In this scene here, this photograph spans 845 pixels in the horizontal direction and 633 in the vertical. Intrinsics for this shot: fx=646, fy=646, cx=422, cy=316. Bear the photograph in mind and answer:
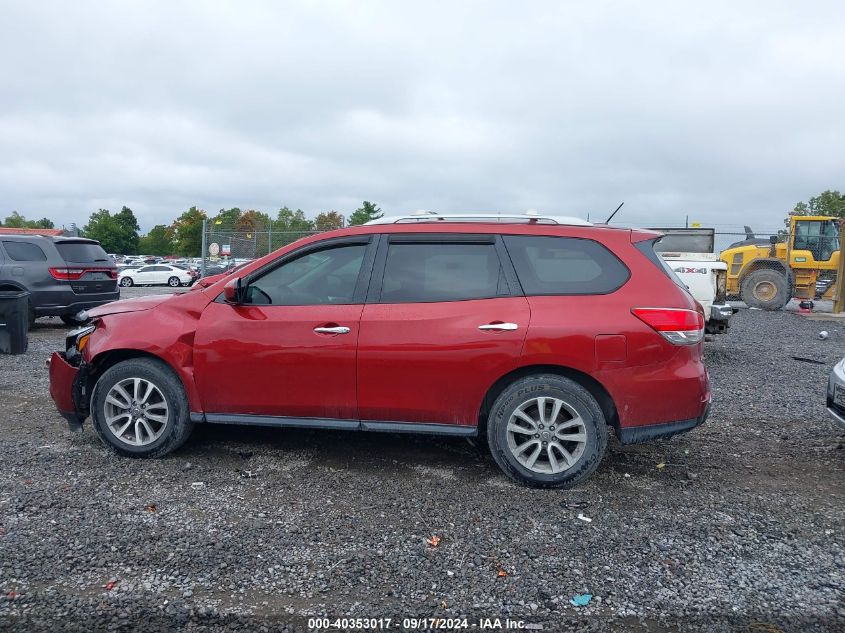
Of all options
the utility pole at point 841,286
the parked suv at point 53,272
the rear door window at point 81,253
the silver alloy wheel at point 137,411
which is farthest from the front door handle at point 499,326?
the utility pole at point 841,286

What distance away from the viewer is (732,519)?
12.7 feet

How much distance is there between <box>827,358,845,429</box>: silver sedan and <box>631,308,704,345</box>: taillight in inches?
68.8

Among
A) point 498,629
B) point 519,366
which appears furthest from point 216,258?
point 498,629

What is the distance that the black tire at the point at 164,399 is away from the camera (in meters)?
4.69

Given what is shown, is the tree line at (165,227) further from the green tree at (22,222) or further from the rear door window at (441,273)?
the rear door window at (441,273)

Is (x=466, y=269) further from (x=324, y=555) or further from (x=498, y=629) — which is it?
(x=498, y=629)

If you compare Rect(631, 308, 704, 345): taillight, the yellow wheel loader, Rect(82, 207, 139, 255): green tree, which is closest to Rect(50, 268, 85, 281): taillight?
Rect(631, 308, 704, 345): taillight

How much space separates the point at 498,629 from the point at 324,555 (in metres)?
1.04

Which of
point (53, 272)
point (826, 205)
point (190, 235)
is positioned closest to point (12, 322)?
point (53, 272)

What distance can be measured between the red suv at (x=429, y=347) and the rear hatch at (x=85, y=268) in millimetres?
7470

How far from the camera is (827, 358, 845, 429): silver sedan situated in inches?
197

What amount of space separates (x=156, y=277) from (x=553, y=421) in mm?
35470

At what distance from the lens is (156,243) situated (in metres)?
120

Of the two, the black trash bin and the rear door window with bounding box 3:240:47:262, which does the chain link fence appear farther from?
the black trash bin
